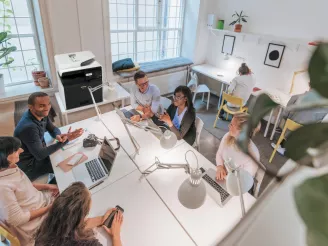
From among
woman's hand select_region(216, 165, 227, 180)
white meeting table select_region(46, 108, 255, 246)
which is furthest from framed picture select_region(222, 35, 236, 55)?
woman's hand select_region(216, 165, 227, 180)

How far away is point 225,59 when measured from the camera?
4.54m

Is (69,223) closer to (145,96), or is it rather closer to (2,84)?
(145,96)

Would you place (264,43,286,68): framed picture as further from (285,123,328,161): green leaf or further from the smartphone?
(285,123,328,161): green leaf

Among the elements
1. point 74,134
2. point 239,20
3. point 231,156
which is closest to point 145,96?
point 74,134

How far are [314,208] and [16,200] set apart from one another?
176cm

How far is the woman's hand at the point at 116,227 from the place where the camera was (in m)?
1.38

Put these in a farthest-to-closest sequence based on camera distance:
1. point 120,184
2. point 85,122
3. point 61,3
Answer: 1. point 61,3
2. point 85,122
3. point 120,184

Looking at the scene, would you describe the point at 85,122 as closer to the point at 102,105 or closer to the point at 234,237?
the point at 102,105

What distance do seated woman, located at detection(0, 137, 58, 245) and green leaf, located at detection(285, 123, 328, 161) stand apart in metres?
1.69

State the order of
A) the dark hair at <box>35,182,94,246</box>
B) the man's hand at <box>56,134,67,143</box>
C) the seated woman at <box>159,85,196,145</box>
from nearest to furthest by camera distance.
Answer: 1. the dark hair at <box>35,182,94,246</box>
2. the man's hand at <box>56,134,67,143</box>
3. the seated woman at <box>159,85,196,145</box>

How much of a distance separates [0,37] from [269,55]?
13.4 feet

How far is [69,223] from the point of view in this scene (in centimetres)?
120

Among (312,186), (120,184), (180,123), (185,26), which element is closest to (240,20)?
(185,26)

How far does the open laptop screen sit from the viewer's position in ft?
6.05
